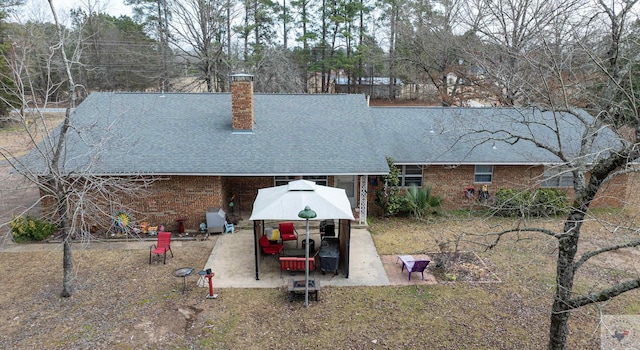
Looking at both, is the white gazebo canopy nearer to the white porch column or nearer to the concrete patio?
the concrete patio

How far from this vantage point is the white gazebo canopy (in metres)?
10.5

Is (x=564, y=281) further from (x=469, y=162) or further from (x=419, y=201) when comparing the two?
(x=469, y=162)

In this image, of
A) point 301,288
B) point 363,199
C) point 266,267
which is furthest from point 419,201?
point 301,288

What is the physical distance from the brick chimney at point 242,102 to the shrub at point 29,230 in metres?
7.00

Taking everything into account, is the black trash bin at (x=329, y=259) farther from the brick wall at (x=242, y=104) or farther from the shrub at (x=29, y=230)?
the shrub at (x=29, y=230)

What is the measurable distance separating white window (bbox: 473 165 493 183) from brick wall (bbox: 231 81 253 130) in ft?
29.6

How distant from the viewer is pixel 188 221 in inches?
570

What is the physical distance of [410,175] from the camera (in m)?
16.7

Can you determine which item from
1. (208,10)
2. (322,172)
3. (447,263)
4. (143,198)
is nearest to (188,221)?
(143,198)

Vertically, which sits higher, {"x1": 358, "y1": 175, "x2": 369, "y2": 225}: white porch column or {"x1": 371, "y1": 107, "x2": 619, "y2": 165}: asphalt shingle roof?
{"x1": 371, "y1": 107, "x2": 619, "y2": 165}: asphalt shingle roof

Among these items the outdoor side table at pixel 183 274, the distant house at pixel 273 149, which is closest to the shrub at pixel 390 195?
the distant house at pixel 273 149

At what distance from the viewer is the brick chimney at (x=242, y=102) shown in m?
15.2

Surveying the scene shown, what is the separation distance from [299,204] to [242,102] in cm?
630

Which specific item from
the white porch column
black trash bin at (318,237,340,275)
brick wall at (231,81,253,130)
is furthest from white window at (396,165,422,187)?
black trash bin at (318,237,340,275)
